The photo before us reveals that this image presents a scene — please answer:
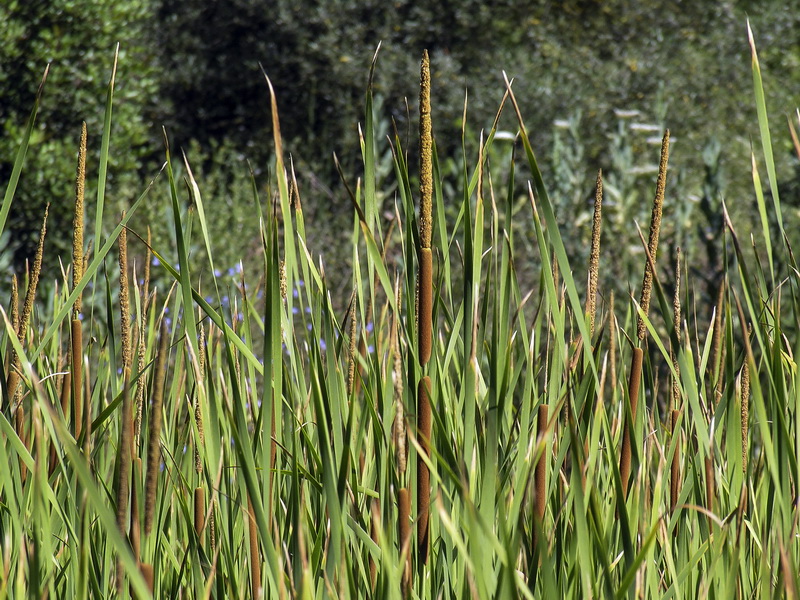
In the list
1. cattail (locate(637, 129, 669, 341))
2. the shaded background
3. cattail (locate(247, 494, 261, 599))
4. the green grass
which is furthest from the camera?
the shaded background

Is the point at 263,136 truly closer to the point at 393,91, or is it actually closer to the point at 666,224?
the point at 393,91

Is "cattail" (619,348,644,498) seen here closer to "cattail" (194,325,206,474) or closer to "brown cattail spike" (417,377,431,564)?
"brown cattail spike" (417,377,431,564)

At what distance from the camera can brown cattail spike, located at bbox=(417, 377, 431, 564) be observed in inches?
33.6

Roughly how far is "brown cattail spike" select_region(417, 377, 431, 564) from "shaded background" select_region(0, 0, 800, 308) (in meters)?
3.87

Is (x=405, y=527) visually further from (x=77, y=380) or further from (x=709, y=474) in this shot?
(x=77, y=380)

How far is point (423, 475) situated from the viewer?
0.89m

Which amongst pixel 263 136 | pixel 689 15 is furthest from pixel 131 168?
pixel 689 15

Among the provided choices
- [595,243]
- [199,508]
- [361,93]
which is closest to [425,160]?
[595,243]

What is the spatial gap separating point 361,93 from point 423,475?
8.10 meters

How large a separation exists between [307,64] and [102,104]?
3331 mm

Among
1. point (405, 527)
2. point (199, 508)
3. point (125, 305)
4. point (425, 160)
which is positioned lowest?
point (199, 508)

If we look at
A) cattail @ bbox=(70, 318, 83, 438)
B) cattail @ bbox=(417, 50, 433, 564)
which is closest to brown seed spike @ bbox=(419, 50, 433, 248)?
cattail @ bbox=(417, 50, 433, 564)

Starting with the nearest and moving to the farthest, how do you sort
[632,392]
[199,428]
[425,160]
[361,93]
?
1. [425,160]
2. [632,392]
3. [199,428]
4. [361,93]

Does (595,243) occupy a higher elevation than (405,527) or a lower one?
higher
